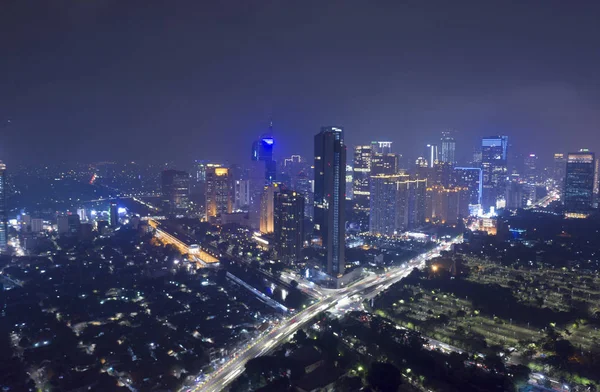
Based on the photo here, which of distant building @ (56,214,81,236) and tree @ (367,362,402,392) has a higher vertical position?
distant building @ (56,214,81,236)

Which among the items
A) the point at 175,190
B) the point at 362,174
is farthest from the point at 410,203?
the point at 175,190

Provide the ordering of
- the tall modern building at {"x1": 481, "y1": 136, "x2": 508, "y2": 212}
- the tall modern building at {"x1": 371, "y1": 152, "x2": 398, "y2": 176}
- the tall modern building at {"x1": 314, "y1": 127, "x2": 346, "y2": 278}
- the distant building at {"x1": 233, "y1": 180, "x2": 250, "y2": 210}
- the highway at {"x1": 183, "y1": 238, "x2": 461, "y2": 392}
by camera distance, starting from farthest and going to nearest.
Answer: the distant building at {"x1": 233, "y1": 180, "x2": 250, "y2": 210} < the tall modern building at {"x1": 481, "y1": 136, "x2": 508, "y2": 212} < the tall modern building at {"x1": 371, "y1": 152, "x2": 398, "y2": 176} < the tall modern building at {"x1": 314, "y1": 127, "x2": 346, "y2": 278} < the highway at {"x1": 183, "y1": 238, "x2": 461, "y2": 392}

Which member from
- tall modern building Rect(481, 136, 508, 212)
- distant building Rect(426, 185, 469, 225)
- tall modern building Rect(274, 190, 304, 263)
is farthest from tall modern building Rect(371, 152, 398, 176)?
tall modern building Rect(274, 190, 304, 263)

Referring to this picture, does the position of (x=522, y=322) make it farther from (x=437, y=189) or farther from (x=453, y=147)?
(x=453, y=147)

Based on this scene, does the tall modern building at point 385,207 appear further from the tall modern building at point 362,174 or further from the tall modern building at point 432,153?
the tall modern building at point 432,153

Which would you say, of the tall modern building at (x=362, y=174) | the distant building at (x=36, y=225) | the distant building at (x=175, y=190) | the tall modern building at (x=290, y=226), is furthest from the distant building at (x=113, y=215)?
the tall modern building at (x=362, y=174)

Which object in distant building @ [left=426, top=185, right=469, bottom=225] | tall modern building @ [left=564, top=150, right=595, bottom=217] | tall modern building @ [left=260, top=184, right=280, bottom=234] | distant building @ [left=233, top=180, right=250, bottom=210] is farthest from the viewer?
distant building @ [left=233, top=180, right=250, bottom=210]

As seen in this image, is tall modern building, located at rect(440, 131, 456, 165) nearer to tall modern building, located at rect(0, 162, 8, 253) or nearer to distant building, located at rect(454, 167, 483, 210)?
distant building, located at rect(454, 167, 483, 210)
